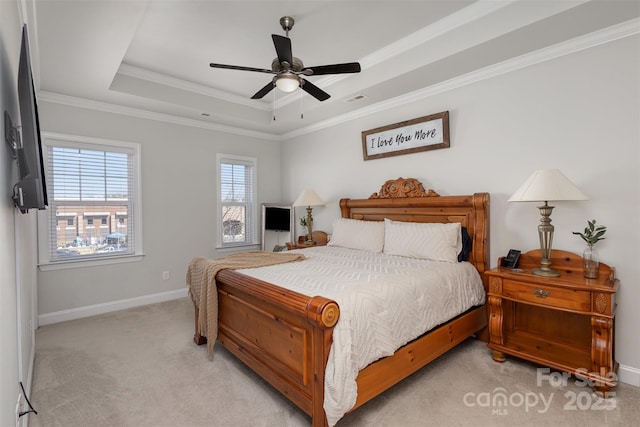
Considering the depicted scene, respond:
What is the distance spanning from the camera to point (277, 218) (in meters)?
5.21

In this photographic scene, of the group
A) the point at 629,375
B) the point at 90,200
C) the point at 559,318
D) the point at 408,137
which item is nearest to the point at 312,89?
the point at 408,137

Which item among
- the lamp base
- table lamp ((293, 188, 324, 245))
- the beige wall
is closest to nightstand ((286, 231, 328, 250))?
table lamp ((293, 188, 324, 245))

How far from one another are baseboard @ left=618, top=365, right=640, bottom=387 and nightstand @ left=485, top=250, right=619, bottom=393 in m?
0.14

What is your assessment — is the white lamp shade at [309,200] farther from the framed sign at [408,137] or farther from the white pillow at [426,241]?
the white pillow at [426,241]

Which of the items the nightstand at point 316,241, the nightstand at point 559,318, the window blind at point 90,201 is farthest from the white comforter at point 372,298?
the window blind at point 90,201

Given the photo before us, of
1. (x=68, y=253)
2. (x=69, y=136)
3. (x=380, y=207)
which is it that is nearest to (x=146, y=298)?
(x=68, y=253)

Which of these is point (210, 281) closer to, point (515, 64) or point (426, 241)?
point (426, 241)

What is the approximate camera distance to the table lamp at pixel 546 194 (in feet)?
7.39

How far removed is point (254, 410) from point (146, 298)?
2848 millimetres

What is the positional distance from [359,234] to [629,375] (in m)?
2.42

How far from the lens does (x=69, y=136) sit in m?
3.58

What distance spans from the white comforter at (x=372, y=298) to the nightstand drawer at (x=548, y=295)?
1.07ft

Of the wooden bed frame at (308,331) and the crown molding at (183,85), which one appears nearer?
the wooden bed frame at (308,331)

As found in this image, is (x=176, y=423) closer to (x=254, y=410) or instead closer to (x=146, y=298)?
(x=254, y=410)
